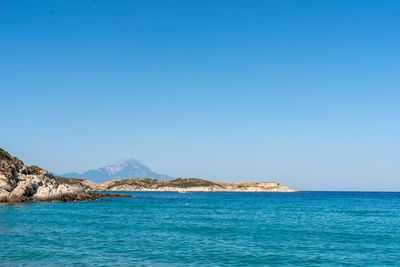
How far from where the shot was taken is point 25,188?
96.2 m

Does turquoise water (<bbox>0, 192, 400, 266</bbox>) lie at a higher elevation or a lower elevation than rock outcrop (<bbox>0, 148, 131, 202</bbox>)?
lower

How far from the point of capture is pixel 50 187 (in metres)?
108

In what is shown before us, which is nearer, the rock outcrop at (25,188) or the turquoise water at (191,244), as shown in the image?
the turquoise water at (191,244)

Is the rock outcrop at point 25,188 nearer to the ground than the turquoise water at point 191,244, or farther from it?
farther from it

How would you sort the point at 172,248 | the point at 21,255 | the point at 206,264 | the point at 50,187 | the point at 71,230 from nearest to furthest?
the point at 206,264 → the point at 21,255 → the point at 172,248 → the point at 71,230 → the point at 50,187

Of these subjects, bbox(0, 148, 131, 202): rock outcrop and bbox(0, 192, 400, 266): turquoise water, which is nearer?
bbox(0, 192, 400, 266): turquoise water

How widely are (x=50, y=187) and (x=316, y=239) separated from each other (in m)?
89.1

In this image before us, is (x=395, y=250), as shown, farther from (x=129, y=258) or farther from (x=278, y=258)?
(x=129, y=258)

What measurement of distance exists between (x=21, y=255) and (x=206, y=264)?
15.5 m

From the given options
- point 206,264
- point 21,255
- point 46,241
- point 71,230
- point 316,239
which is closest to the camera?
point 206,264

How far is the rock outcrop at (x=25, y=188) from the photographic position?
91.5m

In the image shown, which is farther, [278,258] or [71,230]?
[71,230]

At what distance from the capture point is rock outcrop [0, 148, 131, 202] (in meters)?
91.5

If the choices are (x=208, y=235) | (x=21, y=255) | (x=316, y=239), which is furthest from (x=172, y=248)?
(x=316, y=239)
